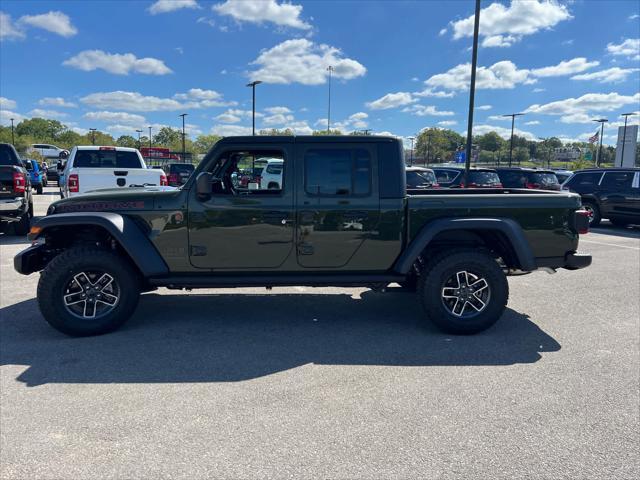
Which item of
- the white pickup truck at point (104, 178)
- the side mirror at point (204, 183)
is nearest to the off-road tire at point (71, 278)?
the side mirror at point (204, 183)

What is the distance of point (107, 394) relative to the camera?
3424 millimetres

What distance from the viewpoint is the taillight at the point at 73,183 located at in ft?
31.8

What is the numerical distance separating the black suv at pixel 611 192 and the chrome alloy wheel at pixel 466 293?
10.0 meters

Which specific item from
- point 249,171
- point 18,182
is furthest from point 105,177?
point 249,171

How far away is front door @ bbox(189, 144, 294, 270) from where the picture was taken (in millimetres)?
4586

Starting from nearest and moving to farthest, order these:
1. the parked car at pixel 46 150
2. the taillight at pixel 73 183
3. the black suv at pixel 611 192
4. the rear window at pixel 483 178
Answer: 1. the taillight at pixel 73 183
2. the black suv at pixel 611 192
3. the rear window at pixel 483 178
4. the parked car at pixel 46 150

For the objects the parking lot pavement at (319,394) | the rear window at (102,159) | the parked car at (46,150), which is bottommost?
Answer: the parking lot pavement at (319,394)

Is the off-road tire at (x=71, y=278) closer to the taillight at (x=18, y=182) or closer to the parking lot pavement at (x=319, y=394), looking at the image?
the parking lot pavement at (x=319, y=394)

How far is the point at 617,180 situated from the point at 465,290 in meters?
11.6

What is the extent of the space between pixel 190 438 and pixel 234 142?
9.31 ft

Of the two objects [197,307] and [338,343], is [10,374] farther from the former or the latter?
[338,343]

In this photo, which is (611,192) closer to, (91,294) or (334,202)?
(334,202)

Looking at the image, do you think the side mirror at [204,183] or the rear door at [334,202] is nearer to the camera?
the side mirror at [204,183]

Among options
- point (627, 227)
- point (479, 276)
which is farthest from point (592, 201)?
point (479, 276)
